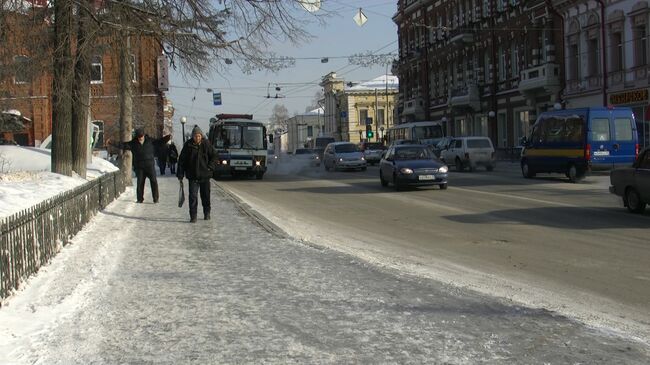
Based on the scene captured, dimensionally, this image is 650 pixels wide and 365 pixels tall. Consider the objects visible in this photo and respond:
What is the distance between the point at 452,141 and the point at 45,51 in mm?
24123

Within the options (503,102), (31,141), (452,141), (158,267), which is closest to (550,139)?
(452,141)

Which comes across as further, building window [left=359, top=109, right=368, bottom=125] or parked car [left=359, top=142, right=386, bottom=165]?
building window [left=359, top=109, right=368, bottom=125]

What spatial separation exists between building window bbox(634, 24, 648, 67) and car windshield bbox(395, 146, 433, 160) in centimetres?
1739

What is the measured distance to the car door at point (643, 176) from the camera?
1367 centimetres

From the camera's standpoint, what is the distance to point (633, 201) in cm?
1427

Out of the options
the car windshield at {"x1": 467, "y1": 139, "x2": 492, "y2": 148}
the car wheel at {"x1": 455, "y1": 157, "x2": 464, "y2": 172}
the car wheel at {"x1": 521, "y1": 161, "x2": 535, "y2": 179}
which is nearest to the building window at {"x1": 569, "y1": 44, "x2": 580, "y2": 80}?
the car windshield at {"x1": 467, "y1": 139, "x2": 492, "y2": 148}

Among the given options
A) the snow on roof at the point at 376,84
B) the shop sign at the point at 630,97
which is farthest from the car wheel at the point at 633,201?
the snow on roof at the point at 376,84

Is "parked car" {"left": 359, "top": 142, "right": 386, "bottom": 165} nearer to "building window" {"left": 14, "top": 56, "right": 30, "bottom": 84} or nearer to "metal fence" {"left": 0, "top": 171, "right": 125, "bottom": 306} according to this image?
"building window" {"left": 14, "top": 56, "right": 30, "bottom": 84}

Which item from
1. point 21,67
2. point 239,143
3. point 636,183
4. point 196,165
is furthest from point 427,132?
point 196,165

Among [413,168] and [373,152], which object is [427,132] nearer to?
[373,152]

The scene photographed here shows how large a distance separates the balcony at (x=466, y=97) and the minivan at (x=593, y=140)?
28208 millimetres

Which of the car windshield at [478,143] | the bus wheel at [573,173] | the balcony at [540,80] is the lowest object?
the bus wheel at [573,173]

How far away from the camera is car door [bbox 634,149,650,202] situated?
1367cm

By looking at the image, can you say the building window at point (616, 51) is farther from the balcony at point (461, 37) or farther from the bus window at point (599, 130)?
the balcony at point (461, 37)
